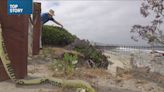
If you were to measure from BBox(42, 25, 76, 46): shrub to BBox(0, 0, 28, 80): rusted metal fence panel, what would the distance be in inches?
391

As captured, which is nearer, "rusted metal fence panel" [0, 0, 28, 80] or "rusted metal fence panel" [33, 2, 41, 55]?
"rusted metal fence panel" [0, 0, 28, 80]

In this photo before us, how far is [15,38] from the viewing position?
35.2ft

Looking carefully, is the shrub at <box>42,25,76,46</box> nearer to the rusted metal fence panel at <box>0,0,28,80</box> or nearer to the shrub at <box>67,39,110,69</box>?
the shrub at <box>67,39,110,69</box>

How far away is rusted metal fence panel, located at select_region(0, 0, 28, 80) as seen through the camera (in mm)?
10609

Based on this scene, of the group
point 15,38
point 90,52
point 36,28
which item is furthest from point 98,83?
point 36,28

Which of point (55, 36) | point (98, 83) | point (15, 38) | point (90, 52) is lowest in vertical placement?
point (55, 36)

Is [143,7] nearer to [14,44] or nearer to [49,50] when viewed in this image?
[14,44]

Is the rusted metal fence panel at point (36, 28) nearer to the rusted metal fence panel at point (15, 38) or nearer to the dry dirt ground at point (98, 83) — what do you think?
the dry dirt ground at point (98, 83)

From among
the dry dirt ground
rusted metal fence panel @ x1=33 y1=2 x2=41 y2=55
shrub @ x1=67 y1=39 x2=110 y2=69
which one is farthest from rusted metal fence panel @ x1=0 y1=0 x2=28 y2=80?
rusted metal fence panel @ x1=33 y1=2 x2=41 y2=55

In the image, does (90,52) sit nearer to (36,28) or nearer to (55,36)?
(36,28)

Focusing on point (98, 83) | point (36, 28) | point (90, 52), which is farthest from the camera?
point (90, 52)

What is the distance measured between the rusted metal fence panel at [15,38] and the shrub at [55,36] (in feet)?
32.6

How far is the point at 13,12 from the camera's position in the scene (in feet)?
34.8

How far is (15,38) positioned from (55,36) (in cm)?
1041
